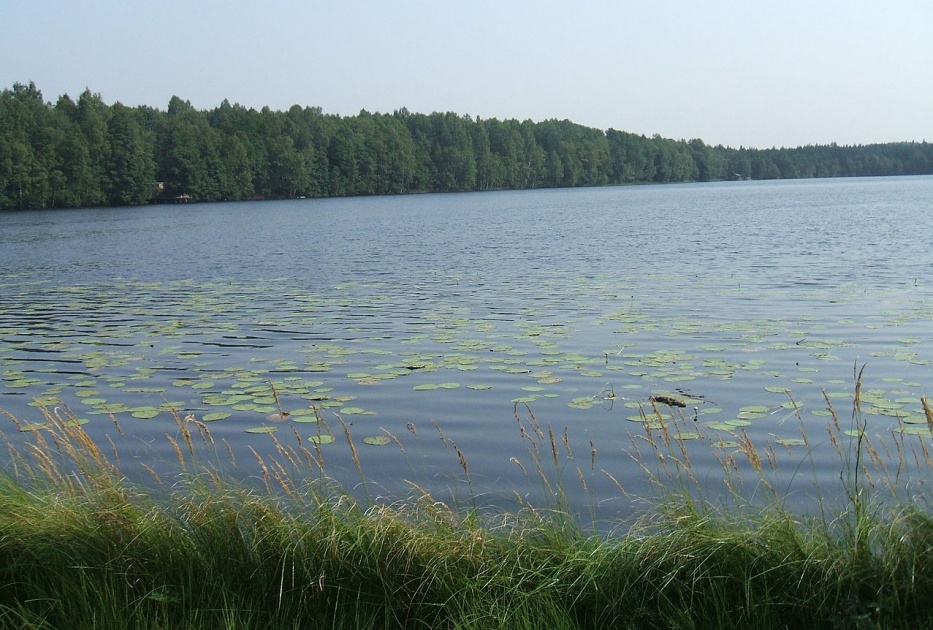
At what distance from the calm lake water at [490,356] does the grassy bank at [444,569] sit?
2.17 feet

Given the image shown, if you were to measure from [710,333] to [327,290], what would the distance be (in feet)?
39.5

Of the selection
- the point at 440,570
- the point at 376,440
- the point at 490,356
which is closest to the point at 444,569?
the point at 440,570

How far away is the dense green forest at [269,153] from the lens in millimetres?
98438

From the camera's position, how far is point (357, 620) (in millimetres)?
4605

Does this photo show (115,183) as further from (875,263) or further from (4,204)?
(875,263)

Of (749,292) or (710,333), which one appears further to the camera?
(749,292)

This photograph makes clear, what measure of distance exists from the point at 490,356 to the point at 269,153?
120 metres

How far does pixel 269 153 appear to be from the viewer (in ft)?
419

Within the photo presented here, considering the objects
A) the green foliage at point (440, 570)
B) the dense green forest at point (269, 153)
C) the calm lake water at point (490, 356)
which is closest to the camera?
the green foliage at point (440, 570)

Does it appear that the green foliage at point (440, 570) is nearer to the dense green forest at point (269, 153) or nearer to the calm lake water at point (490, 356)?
the calm lake water at point (490, 356)

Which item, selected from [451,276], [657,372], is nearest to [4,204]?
[451,276]

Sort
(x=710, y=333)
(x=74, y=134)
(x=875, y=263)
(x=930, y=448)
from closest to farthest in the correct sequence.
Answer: (x=930, y=448) → (x=710, y=333) → (x=875, y=263) → (x=74, y=134)

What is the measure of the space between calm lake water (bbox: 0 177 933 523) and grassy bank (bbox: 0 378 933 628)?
0.66 m

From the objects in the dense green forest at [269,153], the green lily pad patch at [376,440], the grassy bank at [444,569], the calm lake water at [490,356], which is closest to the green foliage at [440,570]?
the grassy bank at [444,569]
